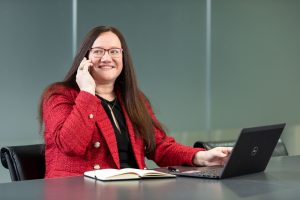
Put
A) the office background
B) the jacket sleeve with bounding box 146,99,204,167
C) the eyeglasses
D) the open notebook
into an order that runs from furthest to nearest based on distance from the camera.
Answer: the office background
the eyeglasses
the jacket sleeve with bounding box 146,99,204,167
the open notebook

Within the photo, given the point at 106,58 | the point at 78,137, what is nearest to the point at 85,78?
the point at 106,58

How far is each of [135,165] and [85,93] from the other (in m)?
0.46

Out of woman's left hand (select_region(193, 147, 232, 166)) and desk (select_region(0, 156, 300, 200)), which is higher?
desk (select_region(0, 156, 300, 200))

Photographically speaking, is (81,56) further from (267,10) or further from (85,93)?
(267,10)

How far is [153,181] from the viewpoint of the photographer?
7.00 feet

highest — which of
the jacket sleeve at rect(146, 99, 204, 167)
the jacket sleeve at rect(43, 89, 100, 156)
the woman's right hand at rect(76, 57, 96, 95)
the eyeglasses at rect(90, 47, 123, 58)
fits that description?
the eyeglasses at rect(90, 47, 123, 58)

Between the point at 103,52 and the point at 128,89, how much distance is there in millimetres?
249

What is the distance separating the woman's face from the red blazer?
16cm

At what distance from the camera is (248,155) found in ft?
7.50

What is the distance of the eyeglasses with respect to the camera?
9.38ft

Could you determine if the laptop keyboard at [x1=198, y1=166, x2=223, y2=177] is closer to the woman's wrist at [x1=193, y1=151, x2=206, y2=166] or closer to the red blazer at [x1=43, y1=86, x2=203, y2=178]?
the woman's wrist at [x1=193, y1=151, x2=206, y2=166]

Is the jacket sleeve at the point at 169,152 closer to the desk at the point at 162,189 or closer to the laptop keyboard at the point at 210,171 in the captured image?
the laptop keyboard at the point at 210,171

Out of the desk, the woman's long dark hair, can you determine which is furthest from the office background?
the desk

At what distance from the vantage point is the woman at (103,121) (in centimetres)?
254
